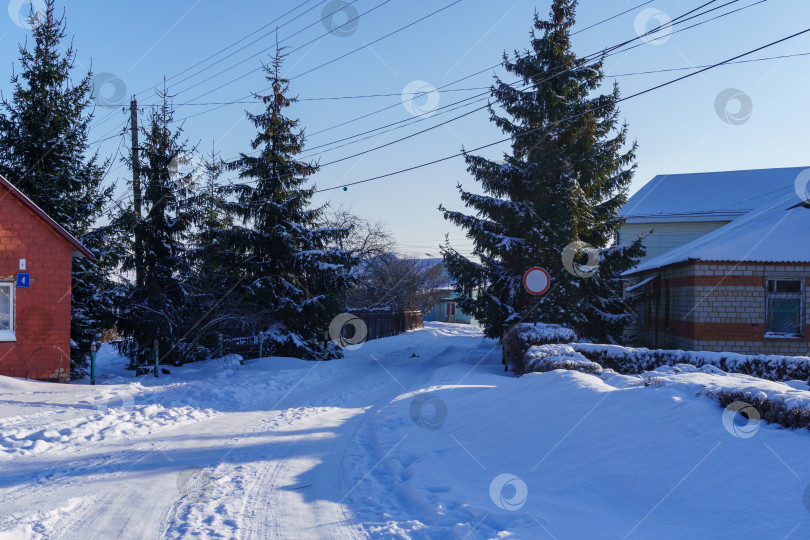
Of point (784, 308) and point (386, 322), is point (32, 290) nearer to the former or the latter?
point (784, 308)

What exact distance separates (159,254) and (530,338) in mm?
13888

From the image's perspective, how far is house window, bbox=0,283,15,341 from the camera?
14.7 m

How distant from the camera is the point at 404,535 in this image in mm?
4918

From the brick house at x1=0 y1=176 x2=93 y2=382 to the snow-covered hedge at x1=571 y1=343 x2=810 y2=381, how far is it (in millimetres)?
13790

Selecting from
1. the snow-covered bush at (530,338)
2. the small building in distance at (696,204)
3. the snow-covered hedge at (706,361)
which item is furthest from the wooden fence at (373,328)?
the small building in distance at (696,204)

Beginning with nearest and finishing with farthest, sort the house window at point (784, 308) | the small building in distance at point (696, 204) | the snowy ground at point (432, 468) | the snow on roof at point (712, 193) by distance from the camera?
the snowy ground at point (432, 468), the house window at point (784, 308), the small building in distance at point (696, 204), the snow on roof at point (712, 193)

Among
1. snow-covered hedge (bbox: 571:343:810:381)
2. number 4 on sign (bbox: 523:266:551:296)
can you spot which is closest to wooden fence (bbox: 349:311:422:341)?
number 4 on sign (bbox: 523:266:551:296)


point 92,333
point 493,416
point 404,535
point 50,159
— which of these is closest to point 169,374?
point 92,333

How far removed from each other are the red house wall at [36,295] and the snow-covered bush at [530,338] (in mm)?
12612

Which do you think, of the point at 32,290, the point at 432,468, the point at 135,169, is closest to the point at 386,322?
the point at 135,169

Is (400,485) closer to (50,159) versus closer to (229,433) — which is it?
(229,433)

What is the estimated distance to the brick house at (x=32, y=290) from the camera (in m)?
14.7

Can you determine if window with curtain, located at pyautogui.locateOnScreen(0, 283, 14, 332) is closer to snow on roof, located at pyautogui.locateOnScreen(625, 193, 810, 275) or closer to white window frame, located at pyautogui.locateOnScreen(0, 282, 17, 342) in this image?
white window frame, located at pyautogui.locateOnScreen(0, 282, 17, 342)

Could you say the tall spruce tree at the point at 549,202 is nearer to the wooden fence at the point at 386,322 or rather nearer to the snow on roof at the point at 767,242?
the snow on roof at the point at 767,242
